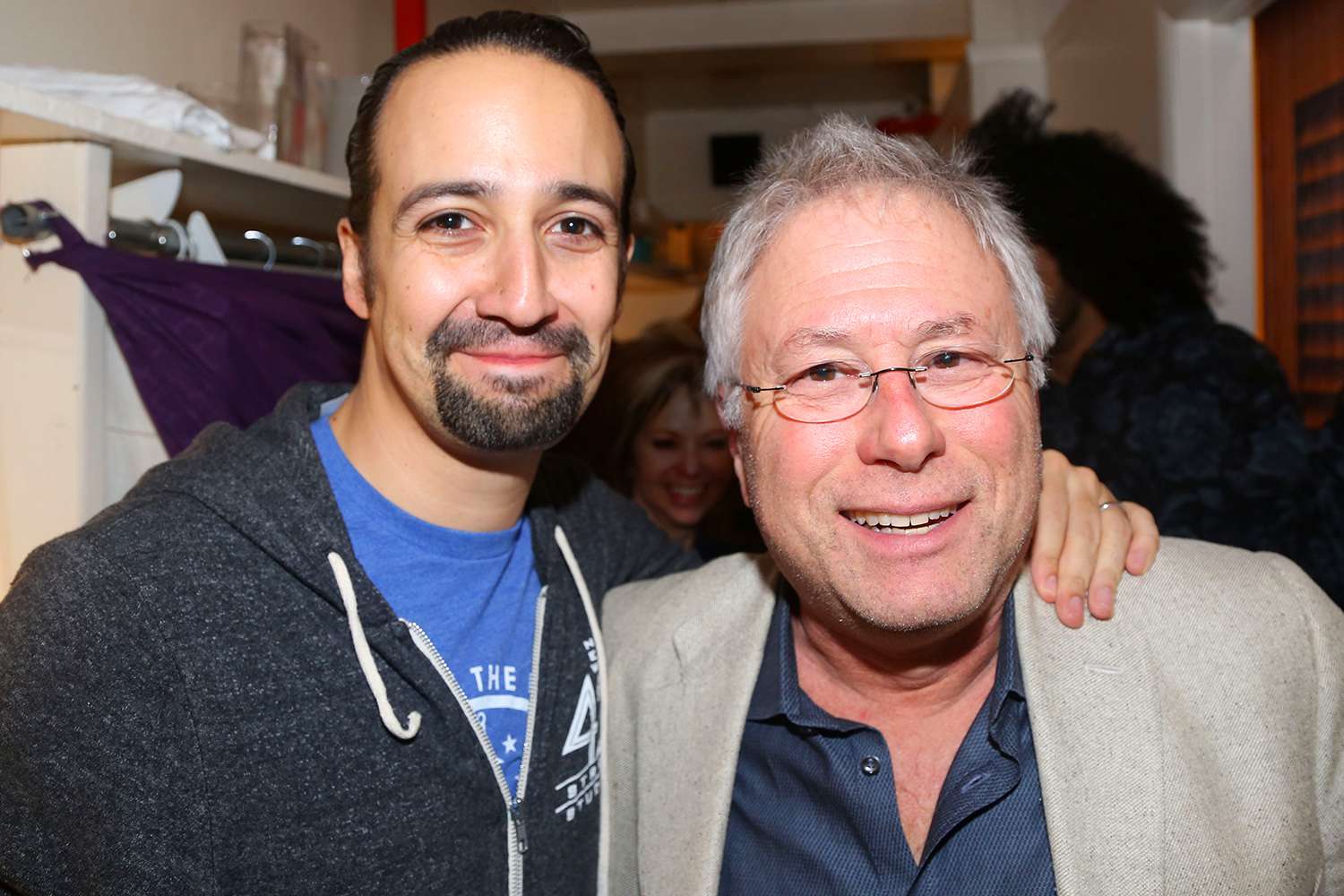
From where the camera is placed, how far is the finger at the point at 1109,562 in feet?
4.30

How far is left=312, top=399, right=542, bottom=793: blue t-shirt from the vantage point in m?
1.39

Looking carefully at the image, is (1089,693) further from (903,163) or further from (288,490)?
(288,490)

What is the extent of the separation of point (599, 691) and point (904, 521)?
540mm

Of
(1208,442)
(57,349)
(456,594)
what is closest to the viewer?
(456,594)

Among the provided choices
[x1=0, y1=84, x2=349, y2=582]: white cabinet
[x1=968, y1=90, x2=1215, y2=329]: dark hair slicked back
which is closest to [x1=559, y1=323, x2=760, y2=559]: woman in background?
[x1=968, y1=90, x2=1215, y2=329]: dark hair slicked back

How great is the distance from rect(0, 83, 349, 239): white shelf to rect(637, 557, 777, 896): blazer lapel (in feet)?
3.36

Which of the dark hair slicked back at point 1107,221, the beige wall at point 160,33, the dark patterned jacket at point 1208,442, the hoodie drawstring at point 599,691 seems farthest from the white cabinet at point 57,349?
the dark hair slicked back at point 1107,221

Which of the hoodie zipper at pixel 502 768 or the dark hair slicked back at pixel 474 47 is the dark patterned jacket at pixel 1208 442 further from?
the hoodie zipper at pixel 502 768

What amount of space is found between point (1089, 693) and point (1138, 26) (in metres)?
2.65

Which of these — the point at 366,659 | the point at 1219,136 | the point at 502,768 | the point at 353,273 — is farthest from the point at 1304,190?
the point at 366,659

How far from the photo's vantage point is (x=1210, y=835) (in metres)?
1.17

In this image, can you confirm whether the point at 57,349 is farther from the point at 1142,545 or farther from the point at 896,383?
the point at 1142,545

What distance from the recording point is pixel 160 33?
2.06 meters

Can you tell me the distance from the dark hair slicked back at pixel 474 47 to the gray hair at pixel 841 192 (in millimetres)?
222
